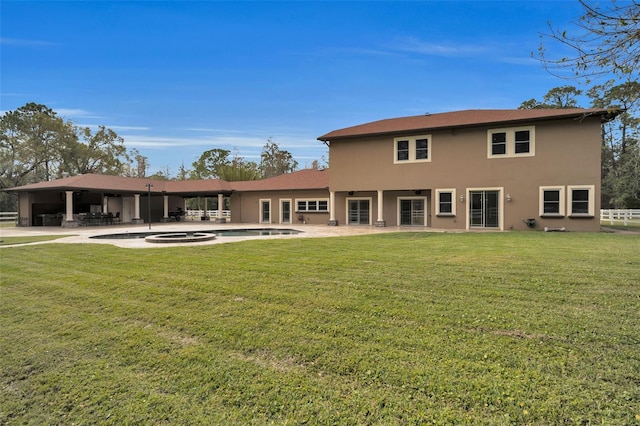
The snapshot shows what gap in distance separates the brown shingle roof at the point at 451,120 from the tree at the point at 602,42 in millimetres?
13726

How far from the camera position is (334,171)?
71.2ft

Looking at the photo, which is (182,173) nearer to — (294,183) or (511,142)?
(294,183)

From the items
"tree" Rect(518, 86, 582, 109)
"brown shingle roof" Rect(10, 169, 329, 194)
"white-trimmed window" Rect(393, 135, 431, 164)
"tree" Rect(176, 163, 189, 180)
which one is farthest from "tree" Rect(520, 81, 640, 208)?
"tree" Rect(176, 163, 189, 180)

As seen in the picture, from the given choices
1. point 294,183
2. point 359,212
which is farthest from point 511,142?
point 294,183

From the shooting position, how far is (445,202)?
18.6 meters

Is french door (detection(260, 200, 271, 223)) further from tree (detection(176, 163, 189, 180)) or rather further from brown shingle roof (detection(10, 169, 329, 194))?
tree (detection(176, 163, 189, 180))

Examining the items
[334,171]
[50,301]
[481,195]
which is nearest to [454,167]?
[481,195]

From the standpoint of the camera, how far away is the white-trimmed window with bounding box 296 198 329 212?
23.9 m

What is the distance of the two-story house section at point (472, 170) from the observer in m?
15.7

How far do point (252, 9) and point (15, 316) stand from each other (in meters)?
10.7

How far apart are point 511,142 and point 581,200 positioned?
4.03 meters

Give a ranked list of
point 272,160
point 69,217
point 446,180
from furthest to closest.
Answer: point 272,160 → point 69,217 → point 446,180

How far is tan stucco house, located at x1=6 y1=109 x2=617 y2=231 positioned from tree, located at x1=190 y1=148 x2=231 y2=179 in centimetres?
2733

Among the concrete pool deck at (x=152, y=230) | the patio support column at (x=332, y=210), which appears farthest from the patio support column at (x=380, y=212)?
the patio support column at (x=332, y=210)
